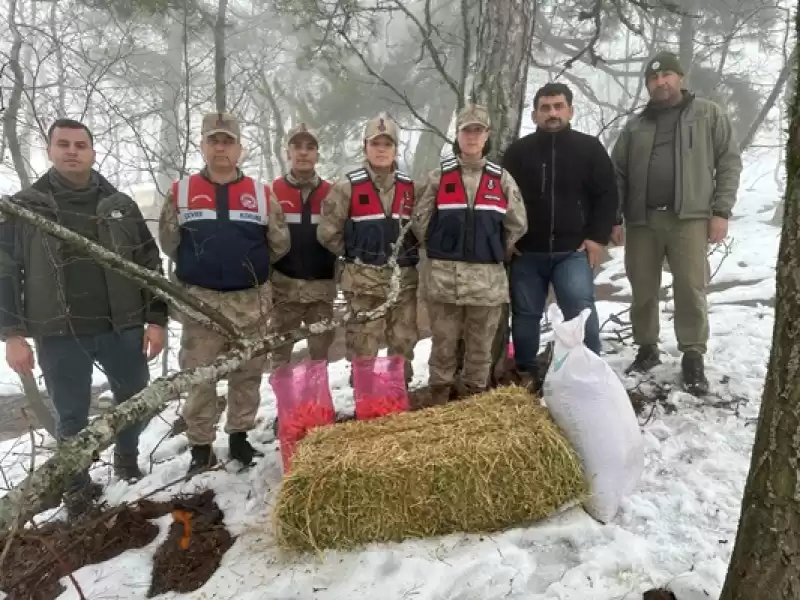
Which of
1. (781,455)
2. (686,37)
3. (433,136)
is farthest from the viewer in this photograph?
(433,136)

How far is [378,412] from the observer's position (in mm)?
3666

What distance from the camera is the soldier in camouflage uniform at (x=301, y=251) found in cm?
412

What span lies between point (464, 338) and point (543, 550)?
6.27 ft

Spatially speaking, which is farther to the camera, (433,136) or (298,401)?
(433,136)

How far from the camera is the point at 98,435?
65.2 inches

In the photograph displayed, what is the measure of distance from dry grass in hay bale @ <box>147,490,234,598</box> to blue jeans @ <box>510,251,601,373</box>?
258 cm

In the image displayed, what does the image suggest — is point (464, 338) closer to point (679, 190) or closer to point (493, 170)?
point (493, 170)

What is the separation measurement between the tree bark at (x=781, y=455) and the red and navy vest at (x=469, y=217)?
7.20 ft

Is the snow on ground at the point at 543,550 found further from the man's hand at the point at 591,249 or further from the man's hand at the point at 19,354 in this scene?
the man's hand at the point at 591,249

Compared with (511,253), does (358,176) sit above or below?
above

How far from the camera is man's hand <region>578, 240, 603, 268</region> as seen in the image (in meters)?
4.23

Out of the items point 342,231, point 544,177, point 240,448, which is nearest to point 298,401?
point 240,448

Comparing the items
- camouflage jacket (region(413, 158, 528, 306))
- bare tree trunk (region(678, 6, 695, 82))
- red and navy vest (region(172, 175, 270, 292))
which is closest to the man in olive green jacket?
camouflage jacket (region(413, 158, 528, 306))

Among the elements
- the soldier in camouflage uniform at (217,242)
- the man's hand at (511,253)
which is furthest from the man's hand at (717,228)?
the soldier in camouflage uniform at (217,242)
